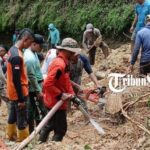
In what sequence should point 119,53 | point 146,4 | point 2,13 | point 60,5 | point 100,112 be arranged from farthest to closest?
point 2,13 < point 60,5 < point 119,53 < point 146,4 < point 100,112

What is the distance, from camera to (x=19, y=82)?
698cm

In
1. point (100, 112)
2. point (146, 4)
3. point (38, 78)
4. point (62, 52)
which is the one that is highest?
point (146, 4)

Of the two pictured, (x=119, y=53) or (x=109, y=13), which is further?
(x=109, y=13)

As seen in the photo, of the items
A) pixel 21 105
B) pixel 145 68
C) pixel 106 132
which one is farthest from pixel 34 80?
pixel 145 68

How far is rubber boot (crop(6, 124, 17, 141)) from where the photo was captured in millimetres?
7859

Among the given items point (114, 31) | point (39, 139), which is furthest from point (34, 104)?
point (114, 31)

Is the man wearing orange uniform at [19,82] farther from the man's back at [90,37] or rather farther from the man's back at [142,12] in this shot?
the man's back at [90,37]

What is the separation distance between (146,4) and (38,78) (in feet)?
12.6

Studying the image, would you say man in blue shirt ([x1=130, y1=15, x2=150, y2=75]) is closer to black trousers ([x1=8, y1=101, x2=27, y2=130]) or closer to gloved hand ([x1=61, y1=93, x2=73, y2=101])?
gloved hand ([x1=61, y1=93, x2=73, y2=101])

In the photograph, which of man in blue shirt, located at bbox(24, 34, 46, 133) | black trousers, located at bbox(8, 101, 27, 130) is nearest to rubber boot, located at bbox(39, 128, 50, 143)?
black trousers, located at bbox(8, 101, 27, 130)

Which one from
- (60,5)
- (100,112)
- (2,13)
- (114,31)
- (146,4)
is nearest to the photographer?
(100,112)

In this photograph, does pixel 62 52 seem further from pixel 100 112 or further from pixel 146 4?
pixel 146 4

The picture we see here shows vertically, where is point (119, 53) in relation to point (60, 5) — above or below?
below

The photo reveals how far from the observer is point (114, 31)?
20.6 m
